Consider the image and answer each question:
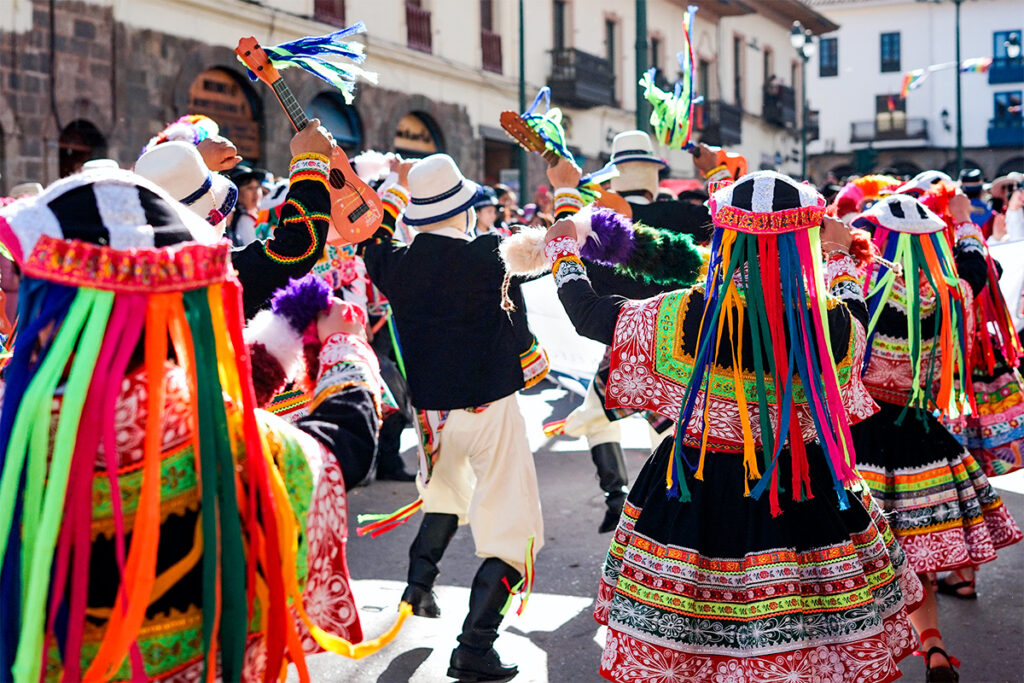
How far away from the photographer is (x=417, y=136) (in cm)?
2031

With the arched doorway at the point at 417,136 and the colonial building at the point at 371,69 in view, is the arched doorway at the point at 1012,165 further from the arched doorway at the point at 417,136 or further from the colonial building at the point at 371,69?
the arched doorway at the point at 417,136

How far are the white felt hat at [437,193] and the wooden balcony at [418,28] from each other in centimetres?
1558

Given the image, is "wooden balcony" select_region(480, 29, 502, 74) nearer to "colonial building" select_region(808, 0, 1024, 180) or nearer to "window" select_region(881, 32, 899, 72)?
"colonial building" select_region(808, 0, 1024, 180)

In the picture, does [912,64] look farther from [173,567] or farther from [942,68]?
[173,567]

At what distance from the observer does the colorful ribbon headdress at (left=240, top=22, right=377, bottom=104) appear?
11.4 feet

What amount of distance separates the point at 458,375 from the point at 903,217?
73.1 inches

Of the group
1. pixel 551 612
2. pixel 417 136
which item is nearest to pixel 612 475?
pixel 551 612

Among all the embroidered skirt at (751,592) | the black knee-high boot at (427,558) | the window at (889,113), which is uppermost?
the window at (889,113)

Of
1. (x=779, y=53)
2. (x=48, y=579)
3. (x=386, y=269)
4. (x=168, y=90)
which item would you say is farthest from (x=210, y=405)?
(x=779, y=53)

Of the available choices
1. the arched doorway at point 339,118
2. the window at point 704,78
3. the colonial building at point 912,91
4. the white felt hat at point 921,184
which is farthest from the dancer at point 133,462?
the colonial building at point 912,91

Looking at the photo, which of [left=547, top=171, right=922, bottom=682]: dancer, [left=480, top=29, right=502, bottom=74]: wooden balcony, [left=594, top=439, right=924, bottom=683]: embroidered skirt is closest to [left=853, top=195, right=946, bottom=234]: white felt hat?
[left=547, top=171, right=922, bottom=682]: dancer

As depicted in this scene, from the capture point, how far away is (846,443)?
3.03m

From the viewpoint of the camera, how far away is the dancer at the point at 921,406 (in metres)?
4.10

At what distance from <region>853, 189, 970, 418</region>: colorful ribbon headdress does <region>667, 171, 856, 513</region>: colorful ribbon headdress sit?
140cm
